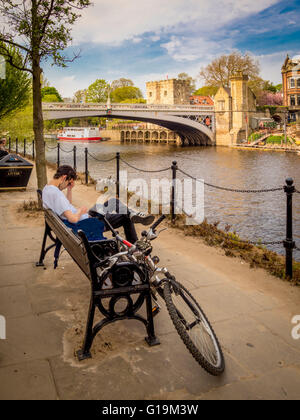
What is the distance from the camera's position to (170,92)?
8712 centimetres

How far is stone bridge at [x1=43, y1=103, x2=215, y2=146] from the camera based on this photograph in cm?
4303

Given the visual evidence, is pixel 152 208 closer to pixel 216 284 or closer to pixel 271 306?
pixel 216 284

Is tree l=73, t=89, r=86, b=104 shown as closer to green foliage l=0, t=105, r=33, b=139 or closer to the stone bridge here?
the stone bridge

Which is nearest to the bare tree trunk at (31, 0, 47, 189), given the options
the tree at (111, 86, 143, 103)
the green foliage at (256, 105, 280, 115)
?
the green foliage at (256, 105, 280, 115)

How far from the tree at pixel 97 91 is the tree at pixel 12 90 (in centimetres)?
6680

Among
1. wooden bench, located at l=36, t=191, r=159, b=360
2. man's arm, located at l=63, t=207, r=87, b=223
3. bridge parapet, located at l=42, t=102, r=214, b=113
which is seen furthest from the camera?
bridge parapet, located at l=42, t=102, r=214, b=113

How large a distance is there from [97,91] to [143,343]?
284 feet

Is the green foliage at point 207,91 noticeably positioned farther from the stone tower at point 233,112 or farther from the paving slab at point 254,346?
the paving slab at point 254,346

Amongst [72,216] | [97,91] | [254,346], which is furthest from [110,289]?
[97,91]

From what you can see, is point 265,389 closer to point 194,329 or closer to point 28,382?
point 194,329

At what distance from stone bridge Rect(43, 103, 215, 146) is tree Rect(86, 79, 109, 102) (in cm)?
2822

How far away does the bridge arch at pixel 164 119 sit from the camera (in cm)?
4281

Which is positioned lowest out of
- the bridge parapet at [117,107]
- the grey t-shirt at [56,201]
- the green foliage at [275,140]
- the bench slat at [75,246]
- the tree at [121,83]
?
the bench slat at [75,246]

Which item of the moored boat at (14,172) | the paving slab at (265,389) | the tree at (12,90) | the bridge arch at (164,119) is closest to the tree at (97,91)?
the bridge arch at (164,119)
